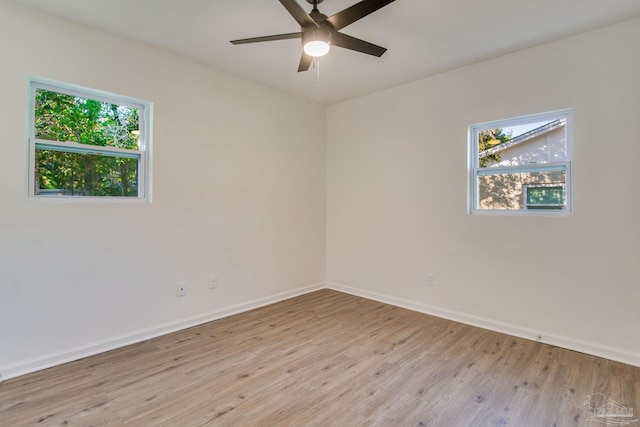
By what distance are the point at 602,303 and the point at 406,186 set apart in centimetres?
196

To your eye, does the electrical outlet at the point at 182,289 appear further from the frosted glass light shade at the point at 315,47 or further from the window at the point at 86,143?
the frosted glass light shade at the point at 315,47

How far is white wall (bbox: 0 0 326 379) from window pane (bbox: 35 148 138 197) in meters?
0.12

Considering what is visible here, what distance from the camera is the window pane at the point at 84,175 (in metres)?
2.33

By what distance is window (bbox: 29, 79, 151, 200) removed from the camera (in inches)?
91.0

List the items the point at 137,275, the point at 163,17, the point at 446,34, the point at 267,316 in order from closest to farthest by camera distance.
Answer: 1. the point at 163,17
2. the point at 446,34
3. the point at 137,275
4. the point at 267,316

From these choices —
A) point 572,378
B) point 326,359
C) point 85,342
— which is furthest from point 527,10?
point 85,342

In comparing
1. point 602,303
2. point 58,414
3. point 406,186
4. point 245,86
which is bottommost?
point 58,414

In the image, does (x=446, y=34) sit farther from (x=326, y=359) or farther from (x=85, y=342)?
(x=85, y=342)

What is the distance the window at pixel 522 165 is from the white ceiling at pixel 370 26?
0.69 meters

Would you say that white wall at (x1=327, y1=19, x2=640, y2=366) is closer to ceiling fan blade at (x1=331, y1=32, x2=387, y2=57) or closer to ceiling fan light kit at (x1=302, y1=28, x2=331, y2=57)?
ceiling fan blade at (x1=331, y1=32, x2=387, y2=57)

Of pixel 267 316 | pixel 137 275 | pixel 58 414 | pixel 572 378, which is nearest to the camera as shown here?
pixel 58 414

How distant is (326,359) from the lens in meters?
2.41

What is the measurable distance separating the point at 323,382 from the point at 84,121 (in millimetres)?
2702

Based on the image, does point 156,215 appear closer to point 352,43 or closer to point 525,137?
point 352,43
